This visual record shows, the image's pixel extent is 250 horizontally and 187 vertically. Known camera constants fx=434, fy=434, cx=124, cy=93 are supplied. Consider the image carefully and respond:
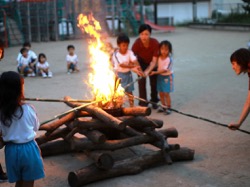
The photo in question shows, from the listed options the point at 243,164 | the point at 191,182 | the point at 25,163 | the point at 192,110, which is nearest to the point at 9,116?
the point at 25,163

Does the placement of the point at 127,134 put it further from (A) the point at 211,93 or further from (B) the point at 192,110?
(A) the point at 211,93

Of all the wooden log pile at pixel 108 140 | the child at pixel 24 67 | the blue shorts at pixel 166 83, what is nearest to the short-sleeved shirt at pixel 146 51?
the blue shorts at pixel 166 83

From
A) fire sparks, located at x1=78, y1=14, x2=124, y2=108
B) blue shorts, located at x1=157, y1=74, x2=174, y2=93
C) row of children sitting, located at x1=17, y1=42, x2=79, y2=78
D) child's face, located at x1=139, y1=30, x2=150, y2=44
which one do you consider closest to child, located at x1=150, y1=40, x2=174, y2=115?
blue shorts, located at x1=157, y1=74, x2=174, y2=93

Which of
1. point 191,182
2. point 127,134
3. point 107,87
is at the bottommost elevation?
point 191,182

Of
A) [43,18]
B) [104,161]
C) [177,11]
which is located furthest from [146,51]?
[177,11]

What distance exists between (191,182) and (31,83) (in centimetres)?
803

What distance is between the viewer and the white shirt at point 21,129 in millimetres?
3830

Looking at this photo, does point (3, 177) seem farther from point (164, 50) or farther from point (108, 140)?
point (164, 50)

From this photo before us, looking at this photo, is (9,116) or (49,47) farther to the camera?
(49,47)

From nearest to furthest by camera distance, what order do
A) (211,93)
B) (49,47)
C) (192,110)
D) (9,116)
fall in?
1. (9,116)
2. (192,110)
3. (211,93)
4. (49,47)

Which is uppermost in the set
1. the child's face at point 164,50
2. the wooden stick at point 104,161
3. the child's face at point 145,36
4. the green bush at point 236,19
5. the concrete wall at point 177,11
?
the concrete wall at point 177,11

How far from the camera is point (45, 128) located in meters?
5.54

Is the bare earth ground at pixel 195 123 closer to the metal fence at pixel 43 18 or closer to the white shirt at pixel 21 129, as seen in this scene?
the white shirt at pixel 21 129

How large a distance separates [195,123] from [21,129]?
13.0ft
